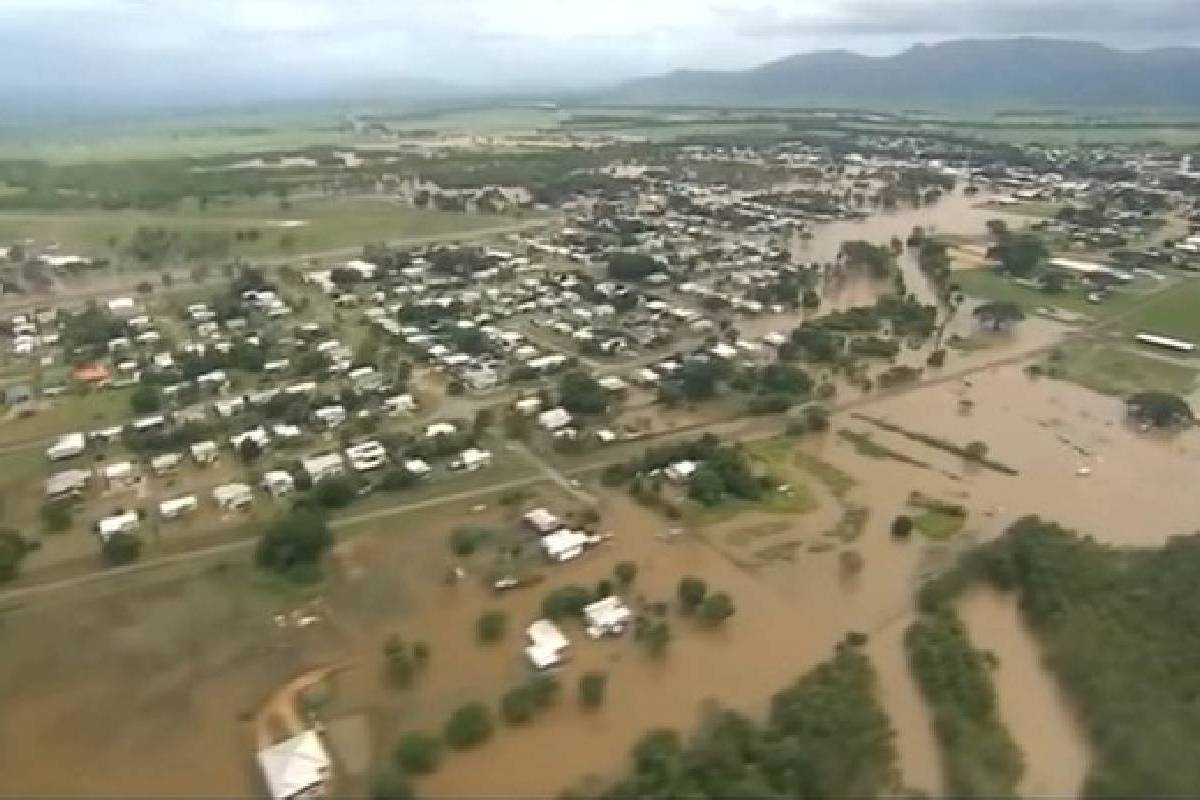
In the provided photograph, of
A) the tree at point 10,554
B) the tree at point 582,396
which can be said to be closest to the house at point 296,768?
the tree at point 10,554

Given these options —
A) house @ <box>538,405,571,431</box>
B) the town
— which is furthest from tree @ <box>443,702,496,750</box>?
house @ <box>538,405,571,431</box>

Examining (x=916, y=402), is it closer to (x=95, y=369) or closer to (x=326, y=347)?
(x=326, y=347)

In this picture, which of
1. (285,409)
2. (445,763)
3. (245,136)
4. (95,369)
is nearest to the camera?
(445,763)

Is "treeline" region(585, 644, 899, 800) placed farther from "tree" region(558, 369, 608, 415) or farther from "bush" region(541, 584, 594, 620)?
"tree" region(558, 369, 608, 415)

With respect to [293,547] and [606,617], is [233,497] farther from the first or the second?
[606,617]

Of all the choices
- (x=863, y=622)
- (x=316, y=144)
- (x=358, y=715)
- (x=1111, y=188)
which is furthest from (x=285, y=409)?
(x=316, y=144)
